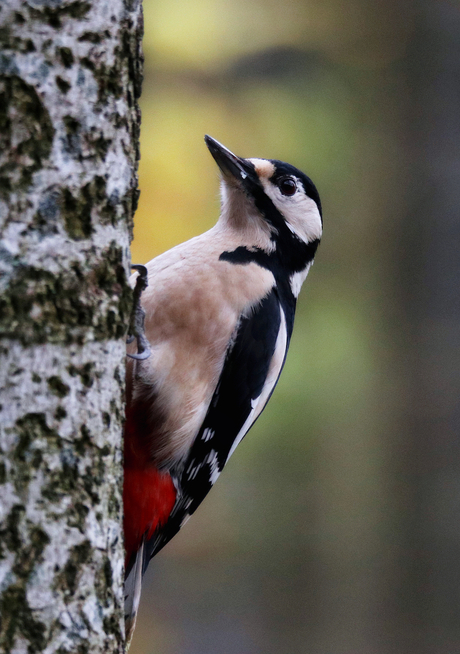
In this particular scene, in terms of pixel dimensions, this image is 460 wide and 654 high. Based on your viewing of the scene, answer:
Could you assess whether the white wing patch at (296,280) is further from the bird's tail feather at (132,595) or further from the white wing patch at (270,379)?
the bird's tail feather at (132,595)

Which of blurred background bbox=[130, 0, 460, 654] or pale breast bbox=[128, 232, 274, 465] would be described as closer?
pale breast bbox=[128, 232, 274, 465]

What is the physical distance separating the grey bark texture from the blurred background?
A: 3482mm

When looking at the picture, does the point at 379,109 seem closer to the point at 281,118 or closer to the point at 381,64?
the point at 381,64

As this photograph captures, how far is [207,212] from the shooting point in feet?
16.4

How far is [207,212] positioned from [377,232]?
1213 mm

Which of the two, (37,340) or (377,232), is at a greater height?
(37,340)

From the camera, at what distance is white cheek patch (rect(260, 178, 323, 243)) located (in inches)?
86.7

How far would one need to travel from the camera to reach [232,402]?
1941 mm

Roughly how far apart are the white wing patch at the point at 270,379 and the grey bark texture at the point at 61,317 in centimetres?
95

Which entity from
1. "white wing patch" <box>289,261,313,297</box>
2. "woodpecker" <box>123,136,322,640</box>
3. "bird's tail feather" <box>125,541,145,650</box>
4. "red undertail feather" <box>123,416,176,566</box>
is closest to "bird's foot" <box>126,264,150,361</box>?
"woodpecker" <box>123,136,322,640</box>

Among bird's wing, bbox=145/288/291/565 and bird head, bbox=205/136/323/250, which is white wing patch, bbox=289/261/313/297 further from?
bird's wing, bbox=145/288/291/565

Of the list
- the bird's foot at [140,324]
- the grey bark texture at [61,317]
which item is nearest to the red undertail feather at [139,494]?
the bird's foot at [140,324]

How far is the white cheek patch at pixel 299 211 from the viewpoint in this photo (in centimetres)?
220

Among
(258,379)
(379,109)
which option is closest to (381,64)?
(379,109)
